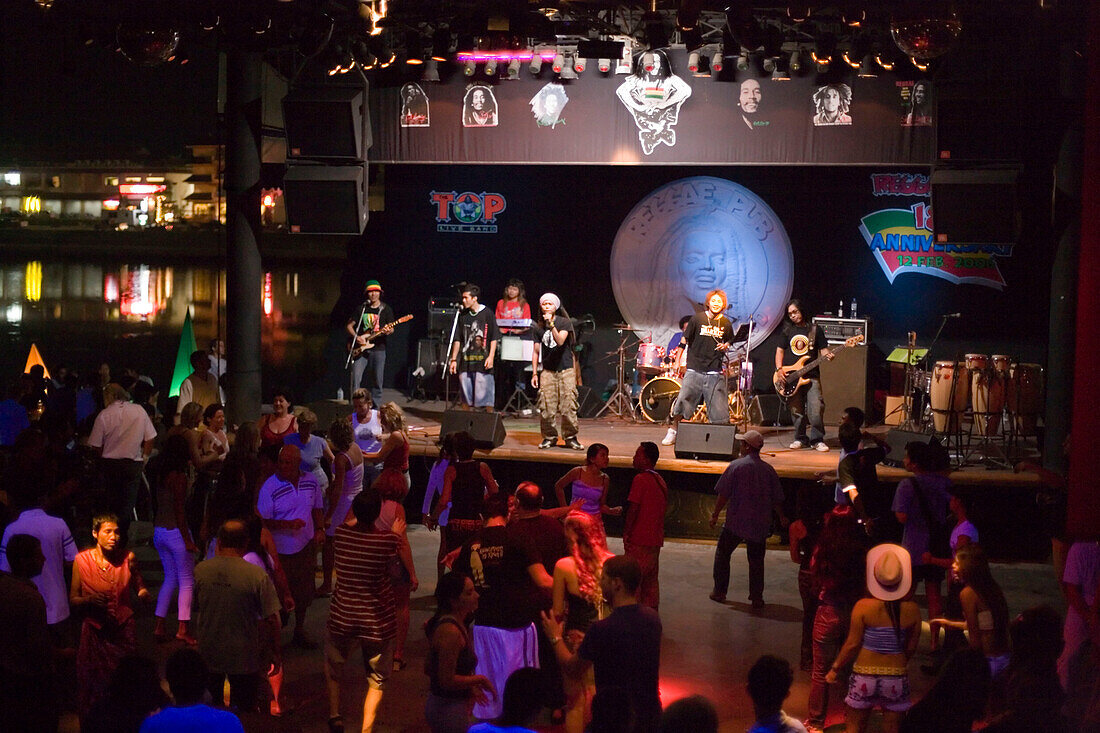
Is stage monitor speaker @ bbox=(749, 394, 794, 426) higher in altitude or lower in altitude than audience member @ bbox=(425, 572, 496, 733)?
higher

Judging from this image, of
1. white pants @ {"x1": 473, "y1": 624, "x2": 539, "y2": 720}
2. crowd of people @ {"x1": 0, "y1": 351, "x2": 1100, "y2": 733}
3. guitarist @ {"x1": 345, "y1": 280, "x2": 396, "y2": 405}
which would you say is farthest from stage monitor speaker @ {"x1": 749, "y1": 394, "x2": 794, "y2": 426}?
white pants @ {"x1": 473, "y1": 624, "x2": 539, "y2": 720}

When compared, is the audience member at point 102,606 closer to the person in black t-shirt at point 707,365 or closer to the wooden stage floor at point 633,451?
the wooden stage floor at point 633,451

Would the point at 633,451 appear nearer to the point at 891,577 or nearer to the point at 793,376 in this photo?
the point at 793,376

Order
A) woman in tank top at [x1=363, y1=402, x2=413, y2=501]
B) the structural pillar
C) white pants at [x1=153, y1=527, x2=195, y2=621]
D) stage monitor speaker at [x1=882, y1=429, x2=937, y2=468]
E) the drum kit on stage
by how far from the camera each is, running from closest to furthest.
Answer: white pants at [x1=153, y1=527, x2=195, y2=621], woman in tank top at [x1=363, y1=402, x2=413, y2=501], stage monitor speaker at [x1=882, y1=429, x2=937, y2=468], the structural pillar, the drum kit on stage

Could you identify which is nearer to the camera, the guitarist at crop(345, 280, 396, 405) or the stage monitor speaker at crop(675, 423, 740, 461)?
the stage monitor speaker at crop(675, 423, 740, 461)

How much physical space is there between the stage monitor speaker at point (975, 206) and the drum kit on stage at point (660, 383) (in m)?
3.22

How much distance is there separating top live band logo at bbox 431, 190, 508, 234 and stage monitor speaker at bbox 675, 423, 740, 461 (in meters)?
5.96

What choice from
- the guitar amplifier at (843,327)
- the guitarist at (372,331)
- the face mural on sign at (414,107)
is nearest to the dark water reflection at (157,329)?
the guitarist at (372,331)

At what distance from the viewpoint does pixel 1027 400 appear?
13133 mm

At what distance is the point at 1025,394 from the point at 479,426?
20.3ft

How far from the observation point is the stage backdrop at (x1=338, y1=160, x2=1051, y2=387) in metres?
16.2

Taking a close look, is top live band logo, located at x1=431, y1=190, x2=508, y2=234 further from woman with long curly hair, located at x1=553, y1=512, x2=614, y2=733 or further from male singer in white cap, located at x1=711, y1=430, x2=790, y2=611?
woman with long curly hair, located at x1=553, y1=512, x2=614, y2=733

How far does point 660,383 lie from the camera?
15398 millimetres

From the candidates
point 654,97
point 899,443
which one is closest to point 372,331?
point 654,97
